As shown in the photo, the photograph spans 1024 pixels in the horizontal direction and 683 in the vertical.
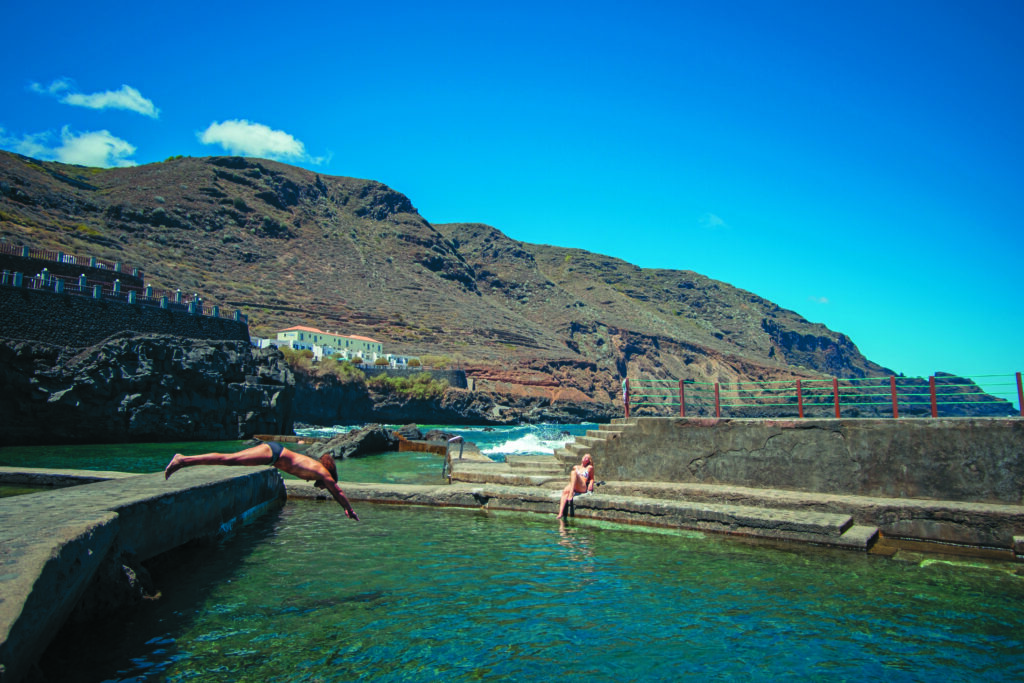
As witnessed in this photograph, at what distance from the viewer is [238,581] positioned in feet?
20.2

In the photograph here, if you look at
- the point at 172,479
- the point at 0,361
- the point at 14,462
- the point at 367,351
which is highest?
the point at 367,351

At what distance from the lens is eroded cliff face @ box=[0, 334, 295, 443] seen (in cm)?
2856

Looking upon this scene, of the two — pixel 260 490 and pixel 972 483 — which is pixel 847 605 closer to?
pixel 972 483

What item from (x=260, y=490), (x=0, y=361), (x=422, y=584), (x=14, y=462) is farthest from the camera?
(x=0, y=361)

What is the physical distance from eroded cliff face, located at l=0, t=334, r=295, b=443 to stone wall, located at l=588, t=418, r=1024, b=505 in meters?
30.5

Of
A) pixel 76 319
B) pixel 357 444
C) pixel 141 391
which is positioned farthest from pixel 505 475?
pixel 76 319

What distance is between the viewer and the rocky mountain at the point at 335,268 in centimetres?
7431

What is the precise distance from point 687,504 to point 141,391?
111 ft

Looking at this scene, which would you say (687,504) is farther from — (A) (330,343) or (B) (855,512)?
(A) (330,343)

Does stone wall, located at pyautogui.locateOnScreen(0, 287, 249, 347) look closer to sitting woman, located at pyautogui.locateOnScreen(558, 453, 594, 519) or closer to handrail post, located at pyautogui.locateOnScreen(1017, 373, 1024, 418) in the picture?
sitting woman, located at pyautogui.locateOnScreen(558, 453, 594, 519)

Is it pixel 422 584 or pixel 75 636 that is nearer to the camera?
pixel 75 636

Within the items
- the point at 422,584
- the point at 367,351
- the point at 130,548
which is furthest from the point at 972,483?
the point at 367,351

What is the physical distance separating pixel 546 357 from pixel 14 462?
296 feet

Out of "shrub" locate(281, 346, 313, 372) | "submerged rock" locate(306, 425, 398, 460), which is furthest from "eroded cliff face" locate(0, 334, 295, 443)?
"shrub" locate(281, 346, 313, 372)
